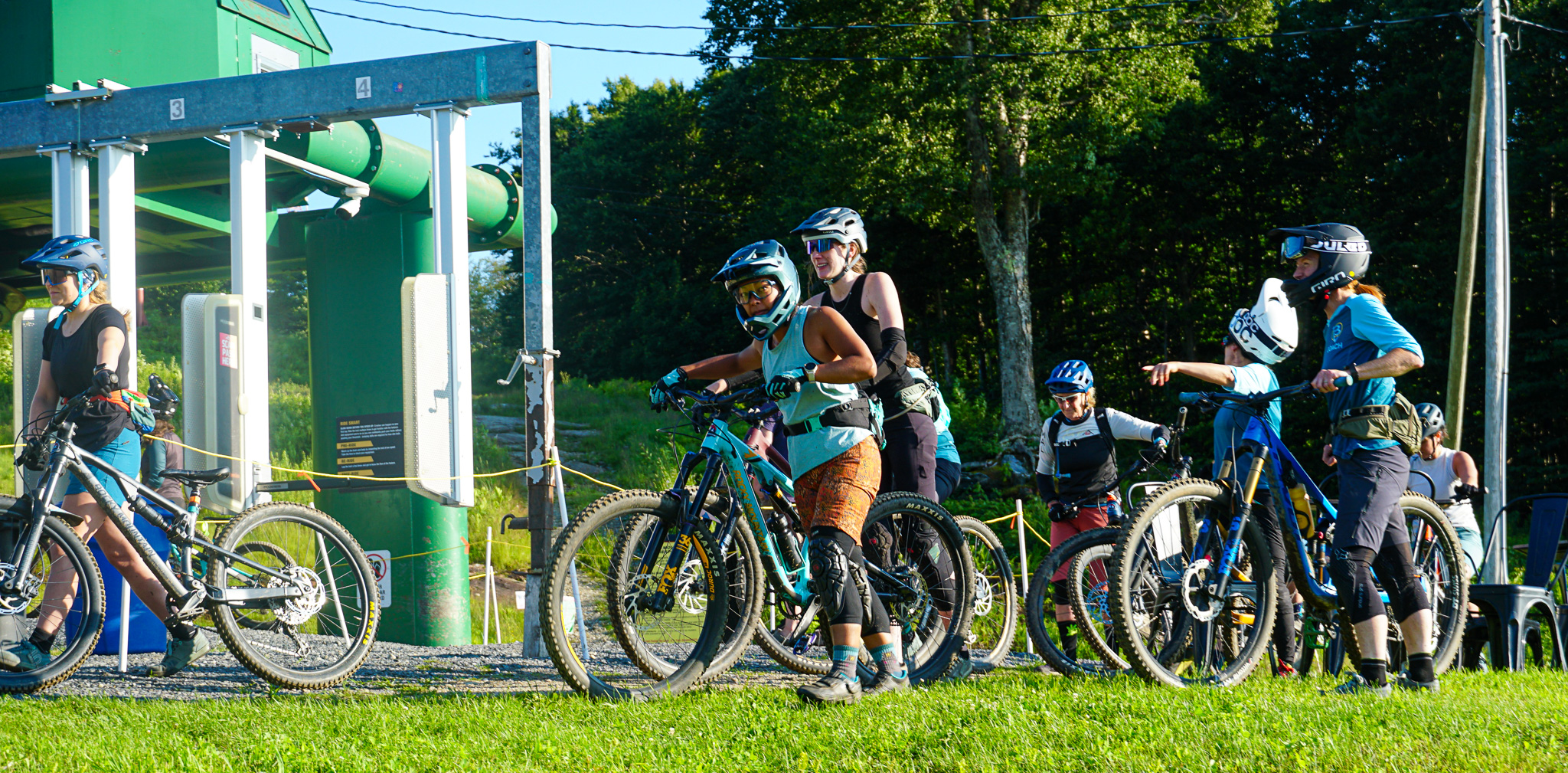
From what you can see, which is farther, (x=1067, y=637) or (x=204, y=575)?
(x=1067, y=637)

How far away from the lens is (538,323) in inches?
299

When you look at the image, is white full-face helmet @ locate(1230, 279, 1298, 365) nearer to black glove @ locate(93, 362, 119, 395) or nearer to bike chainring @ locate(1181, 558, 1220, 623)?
bike chainring @ locate(1181, 558, 1220, 623)

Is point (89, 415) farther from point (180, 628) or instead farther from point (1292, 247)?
point (1292, 247)

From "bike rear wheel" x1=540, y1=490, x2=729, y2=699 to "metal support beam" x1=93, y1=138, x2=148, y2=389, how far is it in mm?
5204

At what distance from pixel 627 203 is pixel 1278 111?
2153 centimetres

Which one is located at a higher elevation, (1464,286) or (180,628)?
(1464,286)

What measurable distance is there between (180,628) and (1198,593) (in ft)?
14.2

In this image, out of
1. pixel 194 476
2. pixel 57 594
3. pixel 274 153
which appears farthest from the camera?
pixel 274 153

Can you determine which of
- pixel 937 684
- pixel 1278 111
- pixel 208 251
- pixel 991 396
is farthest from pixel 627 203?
pixel 937 684

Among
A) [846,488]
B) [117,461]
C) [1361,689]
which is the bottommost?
[1361,689]

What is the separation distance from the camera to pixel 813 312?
16.1 feet

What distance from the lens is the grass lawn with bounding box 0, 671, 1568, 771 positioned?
151 inches

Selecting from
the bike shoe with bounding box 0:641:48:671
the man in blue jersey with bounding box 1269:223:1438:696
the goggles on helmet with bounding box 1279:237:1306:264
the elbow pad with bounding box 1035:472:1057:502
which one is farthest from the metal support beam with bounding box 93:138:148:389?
the man in blue jersey with bounding box 1269:223:1438:696

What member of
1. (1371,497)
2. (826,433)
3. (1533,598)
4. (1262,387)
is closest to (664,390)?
(826,433)
